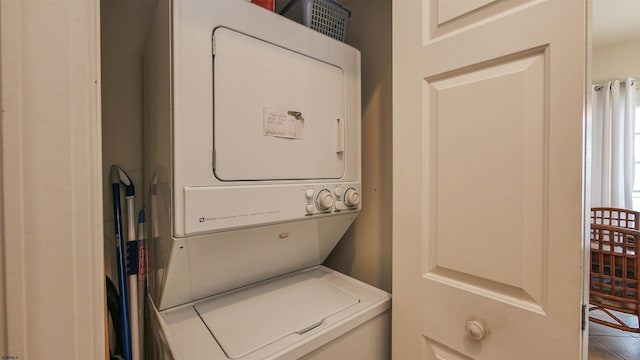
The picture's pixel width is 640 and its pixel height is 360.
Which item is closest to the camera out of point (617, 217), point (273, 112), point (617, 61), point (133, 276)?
point (273, 112)

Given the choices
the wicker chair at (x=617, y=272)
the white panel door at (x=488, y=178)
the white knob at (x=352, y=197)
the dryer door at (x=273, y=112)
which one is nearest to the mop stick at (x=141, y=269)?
the dryer door at (x=273, y=112)

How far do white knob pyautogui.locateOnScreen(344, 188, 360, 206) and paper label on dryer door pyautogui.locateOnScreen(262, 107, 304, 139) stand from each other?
39cm

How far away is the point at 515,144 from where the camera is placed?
2.83ft

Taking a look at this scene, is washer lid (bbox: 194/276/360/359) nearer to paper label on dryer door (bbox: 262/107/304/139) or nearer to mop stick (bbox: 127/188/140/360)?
mop stick (bbox: 127/188/140/360)

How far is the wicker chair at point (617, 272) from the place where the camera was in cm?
223

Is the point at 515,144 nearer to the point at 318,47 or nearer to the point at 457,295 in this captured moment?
the point at 457,295

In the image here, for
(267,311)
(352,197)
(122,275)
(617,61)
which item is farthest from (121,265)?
(617,61)

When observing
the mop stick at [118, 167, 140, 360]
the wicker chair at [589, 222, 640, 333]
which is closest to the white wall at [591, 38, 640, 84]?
the wicker chair at [589, 222, 640, 333]

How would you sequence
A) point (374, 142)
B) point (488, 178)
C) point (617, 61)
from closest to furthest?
point (488, 178) → point (374, 142) → point (617, 61)

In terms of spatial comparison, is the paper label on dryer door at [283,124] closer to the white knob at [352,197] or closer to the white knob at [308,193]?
the white knob at [308,193]

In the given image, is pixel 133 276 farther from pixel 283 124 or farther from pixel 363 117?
pixel 363 117

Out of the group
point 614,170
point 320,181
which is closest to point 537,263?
point 320,181

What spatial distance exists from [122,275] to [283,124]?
96 cm

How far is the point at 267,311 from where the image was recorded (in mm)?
1172
